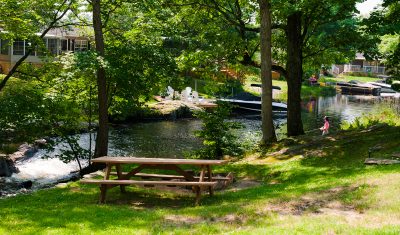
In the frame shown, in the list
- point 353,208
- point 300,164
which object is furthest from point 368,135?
point 353,208

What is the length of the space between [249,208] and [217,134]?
1160 centimetres

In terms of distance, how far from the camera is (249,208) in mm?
9297

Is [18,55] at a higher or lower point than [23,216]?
higher

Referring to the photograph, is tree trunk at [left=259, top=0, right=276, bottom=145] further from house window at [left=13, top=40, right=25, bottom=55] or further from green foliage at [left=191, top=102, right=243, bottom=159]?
house window at [left=13, top=40, right=25, bottom=55]

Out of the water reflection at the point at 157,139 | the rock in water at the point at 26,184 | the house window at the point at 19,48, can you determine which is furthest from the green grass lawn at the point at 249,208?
the house window at the point at 19,48

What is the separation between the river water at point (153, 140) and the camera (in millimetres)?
20656

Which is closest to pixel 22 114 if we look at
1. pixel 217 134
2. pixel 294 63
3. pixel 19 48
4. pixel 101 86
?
pixel 101 86

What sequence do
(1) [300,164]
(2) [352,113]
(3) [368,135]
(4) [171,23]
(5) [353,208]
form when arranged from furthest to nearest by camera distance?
(2) [352,113], (4) [171,23], (3) [368,135], (1) [300,164], (5) [353,208]

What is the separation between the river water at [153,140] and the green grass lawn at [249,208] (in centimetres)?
769

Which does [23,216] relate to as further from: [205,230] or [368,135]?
[368,135]

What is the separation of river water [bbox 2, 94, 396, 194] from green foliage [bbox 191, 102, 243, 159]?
1.86 metres

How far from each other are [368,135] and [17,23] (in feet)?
44.8

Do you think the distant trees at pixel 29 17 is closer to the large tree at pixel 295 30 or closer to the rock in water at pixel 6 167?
the rock in water at pixel 6 167

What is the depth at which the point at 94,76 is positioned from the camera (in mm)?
18375
